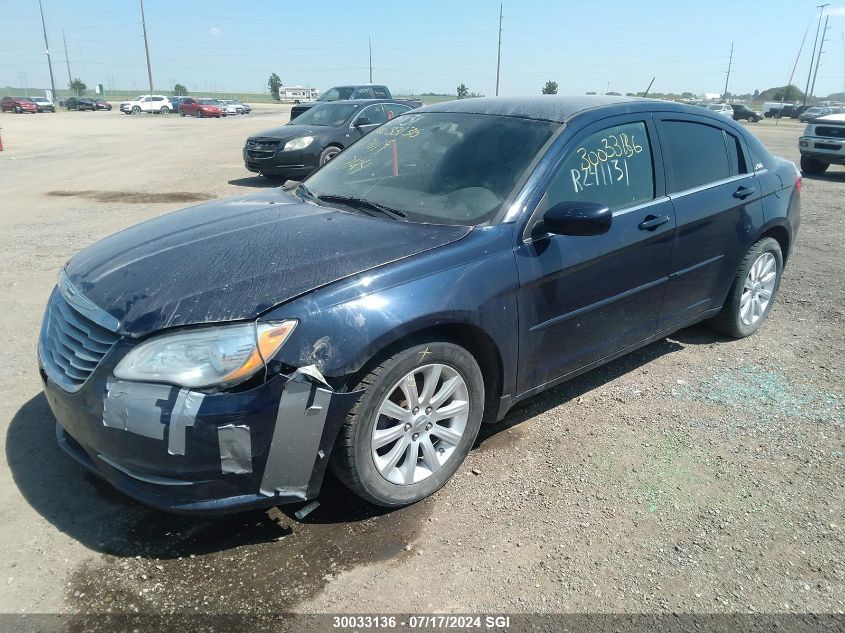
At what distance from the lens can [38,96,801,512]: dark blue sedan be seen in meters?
2.35

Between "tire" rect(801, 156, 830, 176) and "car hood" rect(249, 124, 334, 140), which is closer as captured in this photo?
"car hood" rect(249, 124, 334, 140)

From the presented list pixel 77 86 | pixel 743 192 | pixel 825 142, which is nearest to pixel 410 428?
pixel 743 192

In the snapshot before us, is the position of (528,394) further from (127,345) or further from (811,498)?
(127,345)

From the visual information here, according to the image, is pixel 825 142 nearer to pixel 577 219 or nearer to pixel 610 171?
pixel 610 171

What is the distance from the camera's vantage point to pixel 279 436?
236cm

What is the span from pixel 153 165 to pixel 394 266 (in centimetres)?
1394

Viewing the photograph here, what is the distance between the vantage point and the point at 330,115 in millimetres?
12789

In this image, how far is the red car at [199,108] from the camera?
48.0 metres

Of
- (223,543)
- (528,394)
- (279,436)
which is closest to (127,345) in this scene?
(279,436)

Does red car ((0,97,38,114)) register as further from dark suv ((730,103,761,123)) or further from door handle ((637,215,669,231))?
door handle ((637,215,669,231))

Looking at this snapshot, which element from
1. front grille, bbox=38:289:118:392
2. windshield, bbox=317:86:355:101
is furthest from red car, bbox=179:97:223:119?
front grille, bbox=38:289:118:392

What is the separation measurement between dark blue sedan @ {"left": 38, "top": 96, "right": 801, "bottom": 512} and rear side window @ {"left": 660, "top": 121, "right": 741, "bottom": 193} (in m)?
0.02

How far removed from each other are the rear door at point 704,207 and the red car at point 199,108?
48567mm

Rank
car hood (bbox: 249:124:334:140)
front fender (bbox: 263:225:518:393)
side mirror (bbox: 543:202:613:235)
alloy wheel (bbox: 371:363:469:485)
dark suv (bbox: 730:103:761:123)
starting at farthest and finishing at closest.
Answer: dark suv (bbox: 730:103:761:123), car hood (bbox: 249:124:334:140), side mirror (bbox: 543:202:613:235), alloy wheel (bbox: 371:363:469:485), front fender (bbox: 263:225:518:393)
